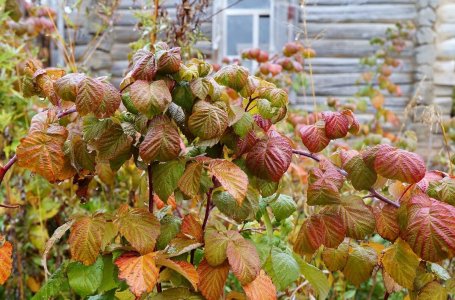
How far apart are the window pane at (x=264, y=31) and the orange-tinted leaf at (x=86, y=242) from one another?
4.82 metres

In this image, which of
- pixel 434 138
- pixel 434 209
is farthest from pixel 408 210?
pixel 434 138

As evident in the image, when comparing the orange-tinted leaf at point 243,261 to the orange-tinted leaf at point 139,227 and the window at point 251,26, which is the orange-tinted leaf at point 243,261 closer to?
the orange-tinted leaf at point 139,227

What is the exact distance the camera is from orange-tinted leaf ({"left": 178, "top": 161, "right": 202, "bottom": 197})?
0.88 metres

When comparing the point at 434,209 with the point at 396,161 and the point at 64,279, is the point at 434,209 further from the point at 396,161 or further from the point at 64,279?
the point at 64,279

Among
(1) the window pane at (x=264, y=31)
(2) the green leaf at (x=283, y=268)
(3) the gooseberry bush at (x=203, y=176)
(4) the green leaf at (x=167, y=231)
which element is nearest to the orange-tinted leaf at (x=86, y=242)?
(3) the gooseberry bush at (x=203, y=176)

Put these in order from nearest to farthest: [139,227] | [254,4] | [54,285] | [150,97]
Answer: [150,97], [139,227], [54,285], [254,4]

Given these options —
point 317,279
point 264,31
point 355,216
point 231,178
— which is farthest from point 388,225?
point 264,31

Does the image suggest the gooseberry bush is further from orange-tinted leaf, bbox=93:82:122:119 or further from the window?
the window

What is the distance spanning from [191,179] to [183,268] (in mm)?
142

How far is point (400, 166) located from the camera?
0.91 meters

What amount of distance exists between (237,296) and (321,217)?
0.23 metres

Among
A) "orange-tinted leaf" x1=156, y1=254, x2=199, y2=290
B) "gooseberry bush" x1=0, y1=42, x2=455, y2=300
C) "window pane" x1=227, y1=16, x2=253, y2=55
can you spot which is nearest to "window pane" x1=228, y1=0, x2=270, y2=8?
"window pane" x1=227, y1=16, x2=253, y2=55

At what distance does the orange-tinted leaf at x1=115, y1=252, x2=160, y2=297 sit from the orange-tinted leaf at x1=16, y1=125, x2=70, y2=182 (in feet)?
0.61

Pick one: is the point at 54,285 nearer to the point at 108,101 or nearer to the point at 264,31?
the point at 108,101
